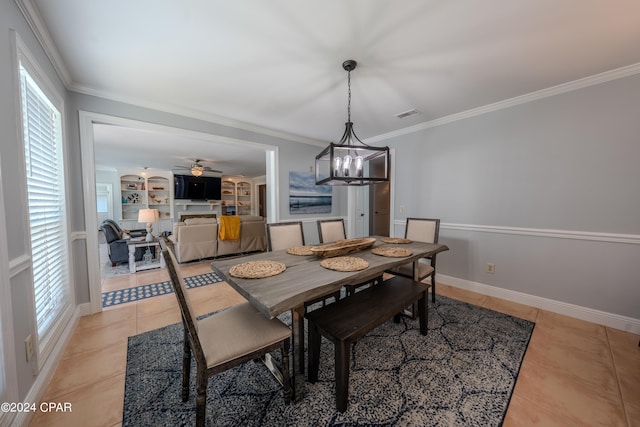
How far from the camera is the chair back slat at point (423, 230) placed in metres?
2.76

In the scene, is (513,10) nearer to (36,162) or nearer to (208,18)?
(208,18)

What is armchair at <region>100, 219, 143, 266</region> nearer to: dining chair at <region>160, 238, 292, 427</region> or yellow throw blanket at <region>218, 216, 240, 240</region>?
yellow throw blanket at <region>218, 216, 240, 240</region>

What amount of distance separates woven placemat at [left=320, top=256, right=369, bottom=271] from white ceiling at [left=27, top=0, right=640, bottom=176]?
1.62 meters

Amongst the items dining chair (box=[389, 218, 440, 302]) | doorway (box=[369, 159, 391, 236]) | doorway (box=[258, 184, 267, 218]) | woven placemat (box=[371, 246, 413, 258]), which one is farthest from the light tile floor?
doorway (box=[258, 184, 267, 218])

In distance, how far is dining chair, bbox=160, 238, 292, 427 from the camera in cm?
109

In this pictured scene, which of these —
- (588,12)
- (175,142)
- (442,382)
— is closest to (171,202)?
(175,142)

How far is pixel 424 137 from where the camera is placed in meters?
3.39

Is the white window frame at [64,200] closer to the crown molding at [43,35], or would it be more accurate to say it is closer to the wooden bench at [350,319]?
the crown molding at [43,35]

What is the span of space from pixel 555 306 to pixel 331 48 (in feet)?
11.0

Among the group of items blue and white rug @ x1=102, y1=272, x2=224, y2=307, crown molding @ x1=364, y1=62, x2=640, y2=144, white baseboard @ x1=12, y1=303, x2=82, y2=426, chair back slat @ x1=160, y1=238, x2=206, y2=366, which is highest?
crown molding @ x1=364, y1=62, x2=640, y2=144

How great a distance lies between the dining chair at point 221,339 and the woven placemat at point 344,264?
0.51 m

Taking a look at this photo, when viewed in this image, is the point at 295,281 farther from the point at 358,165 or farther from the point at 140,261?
the point at 140,261

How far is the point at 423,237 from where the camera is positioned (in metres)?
2.88

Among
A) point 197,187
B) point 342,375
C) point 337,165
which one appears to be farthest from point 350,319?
point 197,187
